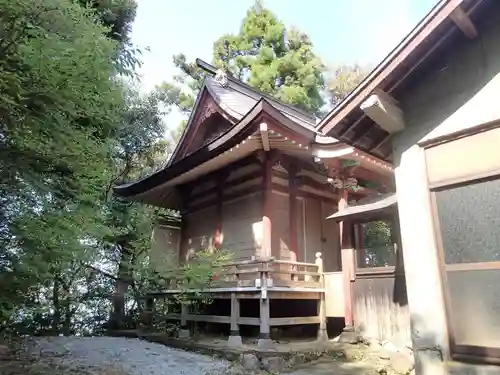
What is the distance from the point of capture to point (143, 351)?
25.1 feet

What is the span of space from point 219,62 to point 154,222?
15.0 metres

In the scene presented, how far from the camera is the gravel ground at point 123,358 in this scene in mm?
5988

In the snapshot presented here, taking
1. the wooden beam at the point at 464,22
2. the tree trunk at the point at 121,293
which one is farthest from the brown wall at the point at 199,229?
the wooden beam at the point at 464,22

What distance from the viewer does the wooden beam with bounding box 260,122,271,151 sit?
764 centimetres

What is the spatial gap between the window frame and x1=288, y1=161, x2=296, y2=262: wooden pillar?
5.38 metres

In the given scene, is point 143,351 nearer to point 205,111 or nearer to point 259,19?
point 205,111

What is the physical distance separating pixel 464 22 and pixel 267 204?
18.4 ft

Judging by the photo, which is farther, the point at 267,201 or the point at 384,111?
the point at 267,201

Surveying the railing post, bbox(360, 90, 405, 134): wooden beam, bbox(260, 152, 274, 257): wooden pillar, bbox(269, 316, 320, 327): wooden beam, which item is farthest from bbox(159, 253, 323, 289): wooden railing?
bbox(360, 90, 405, 134): wooden beam

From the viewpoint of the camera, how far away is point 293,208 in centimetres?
948

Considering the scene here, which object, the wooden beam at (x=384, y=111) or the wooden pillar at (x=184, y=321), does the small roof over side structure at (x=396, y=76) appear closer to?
the wooden beam at (x=384, y=111)

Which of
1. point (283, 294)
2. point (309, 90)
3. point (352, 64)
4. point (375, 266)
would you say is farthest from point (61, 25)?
point (352, 64)

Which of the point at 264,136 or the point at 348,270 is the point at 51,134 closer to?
the point at 264,136

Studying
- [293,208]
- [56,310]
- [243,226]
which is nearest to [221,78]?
[243,226]
